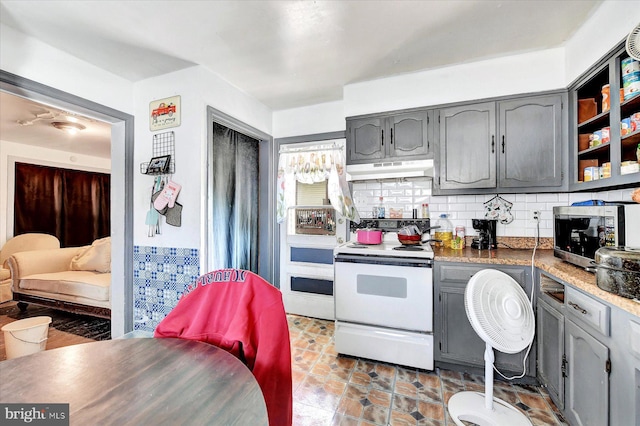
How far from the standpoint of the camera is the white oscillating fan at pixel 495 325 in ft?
4.94

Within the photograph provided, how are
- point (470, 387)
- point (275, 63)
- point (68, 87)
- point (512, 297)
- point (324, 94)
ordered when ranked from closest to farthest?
1. point (512, 297)
2. point (470, 387)
3. point (68, 87)
4. point (275, 63)
5. point (324, 94)

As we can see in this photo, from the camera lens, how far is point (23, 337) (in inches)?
87.3

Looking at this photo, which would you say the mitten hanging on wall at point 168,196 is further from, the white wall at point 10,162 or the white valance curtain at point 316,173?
the white wall at point 10,162

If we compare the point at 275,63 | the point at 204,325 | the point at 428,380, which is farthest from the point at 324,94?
the point at 428,380

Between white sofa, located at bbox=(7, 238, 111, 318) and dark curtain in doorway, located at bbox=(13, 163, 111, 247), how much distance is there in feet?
3.91

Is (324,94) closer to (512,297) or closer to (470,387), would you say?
(512,297)

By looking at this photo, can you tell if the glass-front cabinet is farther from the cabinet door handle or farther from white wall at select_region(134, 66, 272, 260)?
white wall at select_region(134, 66, 272, 260)

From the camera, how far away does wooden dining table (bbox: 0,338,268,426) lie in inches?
26.8

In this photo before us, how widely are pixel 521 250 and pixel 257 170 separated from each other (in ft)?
9.22

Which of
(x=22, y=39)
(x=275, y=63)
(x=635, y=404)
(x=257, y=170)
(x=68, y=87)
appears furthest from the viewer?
(x=257, y=170)

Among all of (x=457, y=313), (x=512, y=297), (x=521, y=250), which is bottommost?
(x=457, y=313)

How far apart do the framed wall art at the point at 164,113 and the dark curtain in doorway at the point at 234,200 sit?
370 mm

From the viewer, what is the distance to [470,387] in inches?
76.0

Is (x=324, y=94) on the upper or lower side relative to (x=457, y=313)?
upper
